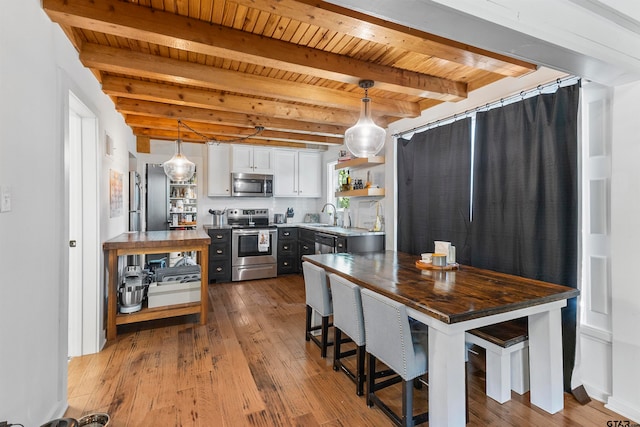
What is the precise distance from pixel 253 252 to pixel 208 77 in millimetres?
3150

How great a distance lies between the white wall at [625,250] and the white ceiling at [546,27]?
0.26 meters

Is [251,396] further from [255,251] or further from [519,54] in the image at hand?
[255,251]

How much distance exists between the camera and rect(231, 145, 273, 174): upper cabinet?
18.0ft

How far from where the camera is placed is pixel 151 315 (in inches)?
124

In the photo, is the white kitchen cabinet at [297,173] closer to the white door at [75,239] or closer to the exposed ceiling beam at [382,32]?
the white door at [75,239]

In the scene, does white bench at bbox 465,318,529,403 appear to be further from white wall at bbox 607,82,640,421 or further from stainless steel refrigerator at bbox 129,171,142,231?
stainless steel refrigerator at bbox 129,171,142,231

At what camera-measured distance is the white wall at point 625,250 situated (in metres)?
1.88

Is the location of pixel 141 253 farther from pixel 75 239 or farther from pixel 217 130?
pixel 217 130

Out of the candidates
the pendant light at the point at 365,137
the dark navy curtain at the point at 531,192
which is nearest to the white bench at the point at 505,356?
the dark navy curtain at the point at 531,192

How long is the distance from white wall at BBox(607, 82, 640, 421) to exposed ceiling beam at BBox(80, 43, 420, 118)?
1.97 metres

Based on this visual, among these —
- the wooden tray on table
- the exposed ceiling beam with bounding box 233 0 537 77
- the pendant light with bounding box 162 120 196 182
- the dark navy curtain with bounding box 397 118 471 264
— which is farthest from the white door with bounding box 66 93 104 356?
the dark navy curtain with bounding box 397 118 471 264

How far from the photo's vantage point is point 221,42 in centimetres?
209

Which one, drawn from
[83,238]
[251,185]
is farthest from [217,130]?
[83,238]

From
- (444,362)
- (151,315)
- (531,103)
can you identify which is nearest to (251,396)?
(444,362)
